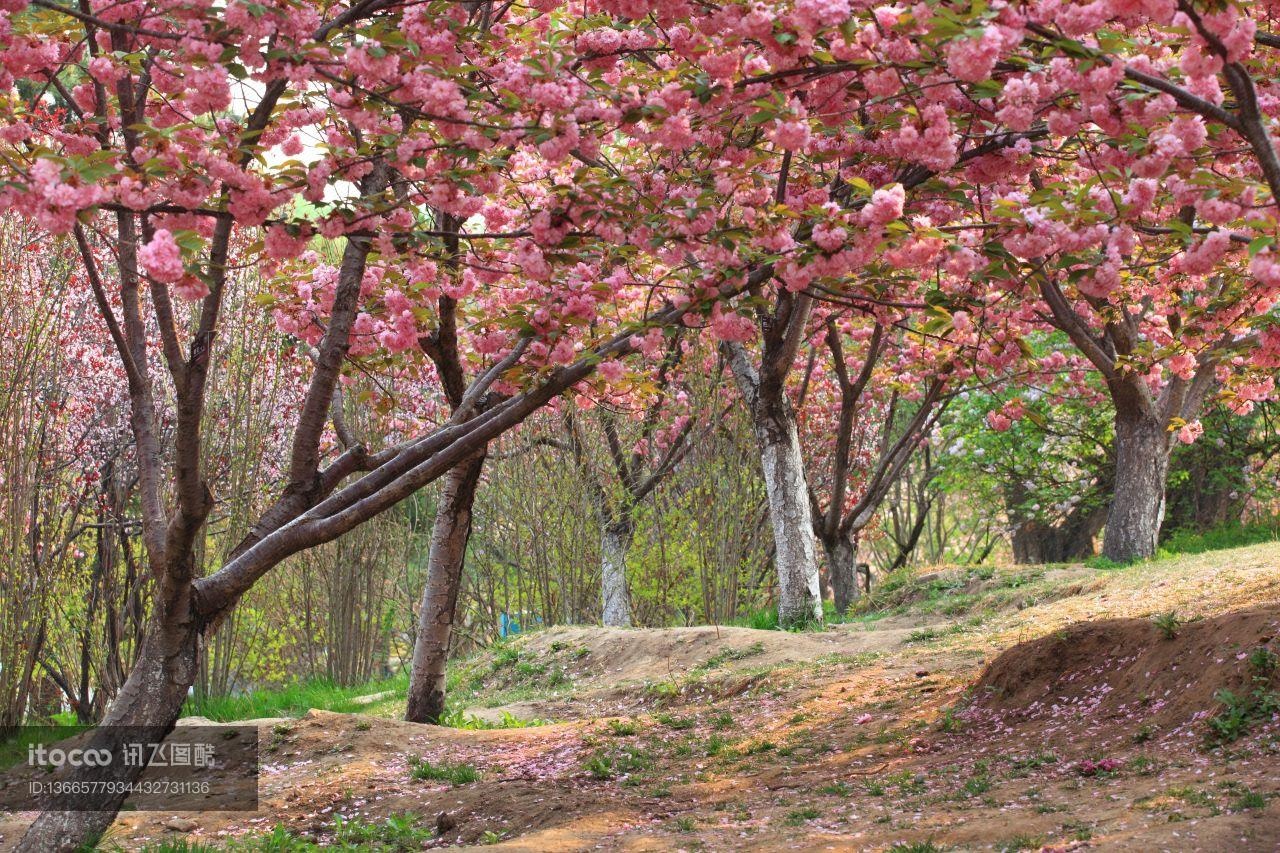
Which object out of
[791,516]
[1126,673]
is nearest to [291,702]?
[791,516]

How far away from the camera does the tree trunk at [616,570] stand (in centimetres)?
1260

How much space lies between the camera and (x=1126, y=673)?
548 cm

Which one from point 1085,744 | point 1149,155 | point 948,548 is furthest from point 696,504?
point 948,548

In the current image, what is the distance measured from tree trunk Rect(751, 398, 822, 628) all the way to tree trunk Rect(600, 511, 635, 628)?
2.79 meters

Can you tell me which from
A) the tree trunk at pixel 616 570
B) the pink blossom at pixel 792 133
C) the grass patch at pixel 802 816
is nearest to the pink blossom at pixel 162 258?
the pink blossom at pixel 792 133

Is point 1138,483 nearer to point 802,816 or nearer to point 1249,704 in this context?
point 1249,704

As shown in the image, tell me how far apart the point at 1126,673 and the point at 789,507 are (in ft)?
15.0

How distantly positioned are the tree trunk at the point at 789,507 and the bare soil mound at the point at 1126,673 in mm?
3817

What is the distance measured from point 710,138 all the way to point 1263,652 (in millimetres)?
3202

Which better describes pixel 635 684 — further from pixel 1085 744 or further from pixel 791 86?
pixel 791 86

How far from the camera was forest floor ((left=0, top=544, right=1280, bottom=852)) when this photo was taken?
4.10 metres

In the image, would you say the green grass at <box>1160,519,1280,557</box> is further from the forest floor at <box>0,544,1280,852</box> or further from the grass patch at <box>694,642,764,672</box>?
the grass patch at <box>694,642,764,672</box>

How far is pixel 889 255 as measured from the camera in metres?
4.22

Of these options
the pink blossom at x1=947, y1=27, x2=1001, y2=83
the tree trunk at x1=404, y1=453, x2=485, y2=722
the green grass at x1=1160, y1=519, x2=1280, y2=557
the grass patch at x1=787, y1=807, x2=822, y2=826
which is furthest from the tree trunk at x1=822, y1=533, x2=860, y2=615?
the pink blossom at x1=947, y1=27, x2=1001, y2=83
